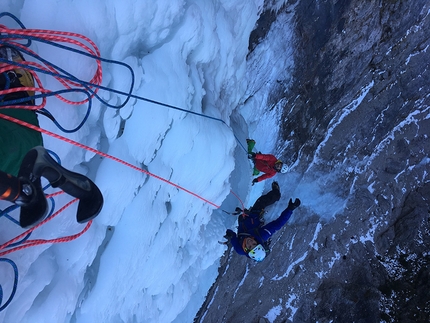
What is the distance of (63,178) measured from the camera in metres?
1.36

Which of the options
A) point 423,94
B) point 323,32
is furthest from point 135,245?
point 423,94

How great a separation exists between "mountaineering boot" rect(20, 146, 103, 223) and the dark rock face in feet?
10.1

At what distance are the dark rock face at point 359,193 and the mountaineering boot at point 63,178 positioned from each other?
121 inches

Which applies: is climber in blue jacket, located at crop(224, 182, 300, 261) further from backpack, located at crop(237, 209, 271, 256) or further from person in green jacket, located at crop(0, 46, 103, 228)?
person in green jacket, located at crop(0, 46, 103, 228)

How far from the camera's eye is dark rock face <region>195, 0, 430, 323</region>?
4.46 meters

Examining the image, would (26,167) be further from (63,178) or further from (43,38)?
(43,38)

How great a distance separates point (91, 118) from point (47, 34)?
58cm

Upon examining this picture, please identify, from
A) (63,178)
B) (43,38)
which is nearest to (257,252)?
(63,178)

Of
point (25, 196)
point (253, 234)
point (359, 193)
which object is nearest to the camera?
point (25, 196)

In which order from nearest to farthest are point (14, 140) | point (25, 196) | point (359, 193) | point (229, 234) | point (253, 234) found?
1. point (25, 196)
2. point (14, 140)
3. point (253, 234)
4. point (229, 234)
5. point (359, 193)

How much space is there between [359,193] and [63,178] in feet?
17.6

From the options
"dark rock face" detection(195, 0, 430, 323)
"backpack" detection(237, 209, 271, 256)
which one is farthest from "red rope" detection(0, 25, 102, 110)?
"dark rock face" detection(195, 0, 430, 323)

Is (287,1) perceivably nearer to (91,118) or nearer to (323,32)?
(323,32)

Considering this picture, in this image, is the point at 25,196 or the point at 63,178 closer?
the point at 25,196
